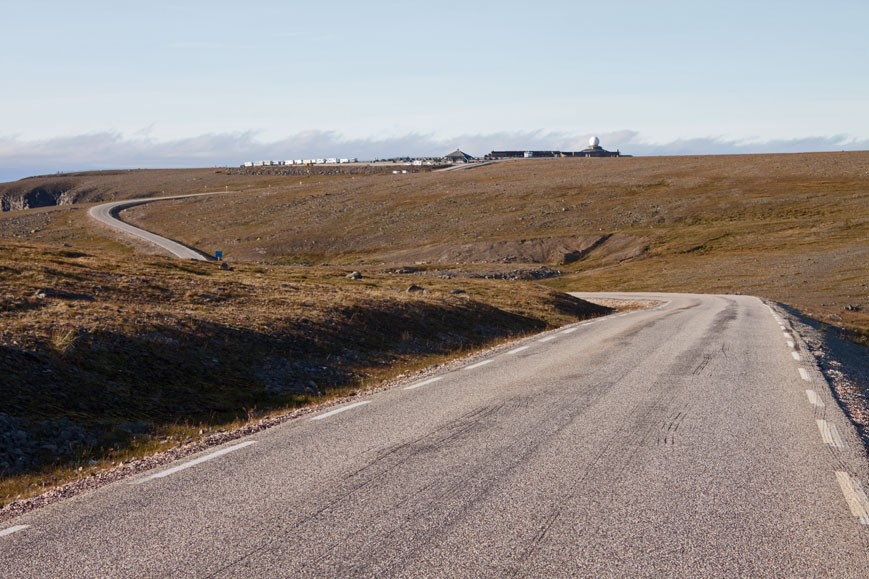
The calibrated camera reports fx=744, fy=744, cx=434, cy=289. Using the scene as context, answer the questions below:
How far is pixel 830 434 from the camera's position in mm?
9234

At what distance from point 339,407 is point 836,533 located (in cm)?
718

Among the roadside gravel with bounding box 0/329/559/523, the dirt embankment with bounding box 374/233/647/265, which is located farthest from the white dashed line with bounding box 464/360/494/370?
the dirt embankment with bounding box 374/233/647/265

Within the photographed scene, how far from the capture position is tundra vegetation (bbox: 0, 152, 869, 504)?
1219 cm

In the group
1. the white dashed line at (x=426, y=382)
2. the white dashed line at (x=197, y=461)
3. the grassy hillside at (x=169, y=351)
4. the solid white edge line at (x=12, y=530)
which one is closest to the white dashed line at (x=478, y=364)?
the white dashed line at (x=426, y=382)

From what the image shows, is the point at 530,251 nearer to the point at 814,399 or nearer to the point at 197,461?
the point at 814,399

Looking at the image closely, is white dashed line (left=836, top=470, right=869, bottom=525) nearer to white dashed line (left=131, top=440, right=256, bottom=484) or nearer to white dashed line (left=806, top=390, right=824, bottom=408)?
white dashed line (left=806, top=390, right=824, bottom=408)

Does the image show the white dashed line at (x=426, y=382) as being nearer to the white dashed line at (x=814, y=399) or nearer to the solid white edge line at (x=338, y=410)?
the solid white edge line at (x=338, y=410)

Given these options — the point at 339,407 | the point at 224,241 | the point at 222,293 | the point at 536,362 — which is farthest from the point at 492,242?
the point at 339,407

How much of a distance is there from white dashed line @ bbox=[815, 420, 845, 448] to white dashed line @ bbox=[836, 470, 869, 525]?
4.29ft

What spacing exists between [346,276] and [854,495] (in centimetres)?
3906

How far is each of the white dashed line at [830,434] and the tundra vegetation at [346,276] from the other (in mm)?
8309

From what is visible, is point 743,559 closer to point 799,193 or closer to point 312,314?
point 312,314

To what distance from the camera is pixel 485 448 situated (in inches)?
336

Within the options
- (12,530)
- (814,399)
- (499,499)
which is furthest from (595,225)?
(12,530)
